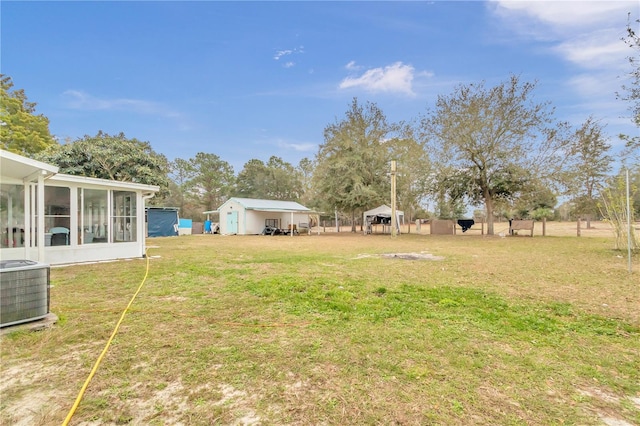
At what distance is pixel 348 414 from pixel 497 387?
1.13 meters

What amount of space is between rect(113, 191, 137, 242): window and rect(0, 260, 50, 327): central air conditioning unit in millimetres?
5731

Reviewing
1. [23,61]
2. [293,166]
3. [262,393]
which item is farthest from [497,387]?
[293,166]

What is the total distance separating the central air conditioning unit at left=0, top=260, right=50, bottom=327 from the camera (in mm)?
3076

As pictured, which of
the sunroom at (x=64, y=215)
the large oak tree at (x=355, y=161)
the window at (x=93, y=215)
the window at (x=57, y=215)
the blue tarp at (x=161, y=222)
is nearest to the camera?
the sunroom at (x=64, y=215)

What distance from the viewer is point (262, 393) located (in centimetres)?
206

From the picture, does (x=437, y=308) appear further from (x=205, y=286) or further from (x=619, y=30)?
(x=619, y=30)

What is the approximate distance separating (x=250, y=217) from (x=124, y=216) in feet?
51.6

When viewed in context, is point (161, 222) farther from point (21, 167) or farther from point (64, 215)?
point (21, 167)

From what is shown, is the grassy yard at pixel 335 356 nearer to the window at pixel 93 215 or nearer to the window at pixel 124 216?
the window at pixel 93 215

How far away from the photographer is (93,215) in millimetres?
8094

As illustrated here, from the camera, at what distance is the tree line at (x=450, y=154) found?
1589 cm

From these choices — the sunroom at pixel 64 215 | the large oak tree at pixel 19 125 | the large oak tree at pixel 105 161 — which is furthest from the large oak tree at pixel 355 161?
the large oak tree at pixel 19 125

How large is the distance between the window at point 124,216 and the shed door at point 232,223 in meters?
15.4

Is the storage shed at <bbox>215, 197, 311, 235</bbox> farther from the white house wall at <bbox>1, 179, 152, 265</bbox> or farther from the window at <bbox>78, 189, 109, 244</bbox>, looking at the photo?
the window at <bbox>78, 189, 109, 244</bbox>
